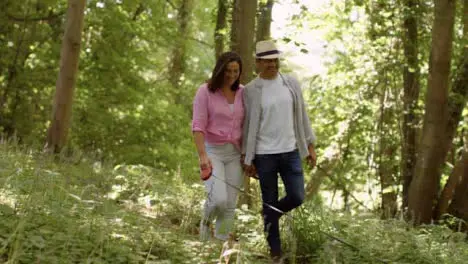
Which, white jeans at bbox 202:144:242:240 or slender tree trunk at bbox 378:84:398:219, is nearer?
white jeans at bbox 202:144:242:240

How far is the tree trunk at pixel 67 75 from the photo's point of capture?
1420 cm

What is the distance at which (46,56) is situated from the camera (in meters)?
19.7

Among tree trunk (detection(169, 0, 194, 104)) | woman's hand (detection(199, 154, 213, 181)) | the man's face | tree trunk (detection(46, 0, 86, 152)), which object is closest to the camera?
woman's hand (detection(199, 154, 213, 181))

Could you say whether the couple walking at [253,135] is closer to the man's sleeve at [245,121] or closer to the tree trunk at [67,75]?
the man's sleeve at [245,121]

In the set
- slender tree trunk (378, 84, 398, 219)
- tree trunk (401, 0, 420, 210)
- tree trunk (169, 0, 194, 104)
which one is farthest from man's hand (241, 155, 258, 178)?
tree trunk (169, 0, 194, 104)

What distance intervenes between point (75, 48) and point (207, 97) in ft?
28.3

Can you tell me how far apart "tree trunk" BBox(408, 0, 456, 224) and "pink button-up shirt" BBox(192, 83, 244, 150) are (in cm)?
428

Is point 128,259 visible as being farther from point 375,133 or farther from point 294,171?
point 375,133

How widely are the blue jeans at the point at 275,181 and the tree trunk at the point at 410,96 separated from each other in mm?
7011

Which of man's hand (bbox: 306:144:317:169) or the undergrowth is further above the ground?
man's hand (bbox: 306:144:317:169)

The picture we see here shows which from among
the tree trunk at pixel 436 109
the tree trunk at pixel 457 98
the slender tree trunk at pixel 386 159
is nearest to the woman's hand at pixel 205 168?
the tree trunk at pixel 436 109

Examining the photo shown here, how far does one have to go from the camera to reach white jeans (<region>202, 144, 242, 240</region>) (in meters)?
6.23

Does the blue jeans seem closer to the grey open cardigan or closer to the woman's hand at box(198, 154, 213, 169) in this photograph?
the grey open cardigan

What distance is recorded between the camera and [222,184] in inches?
248
